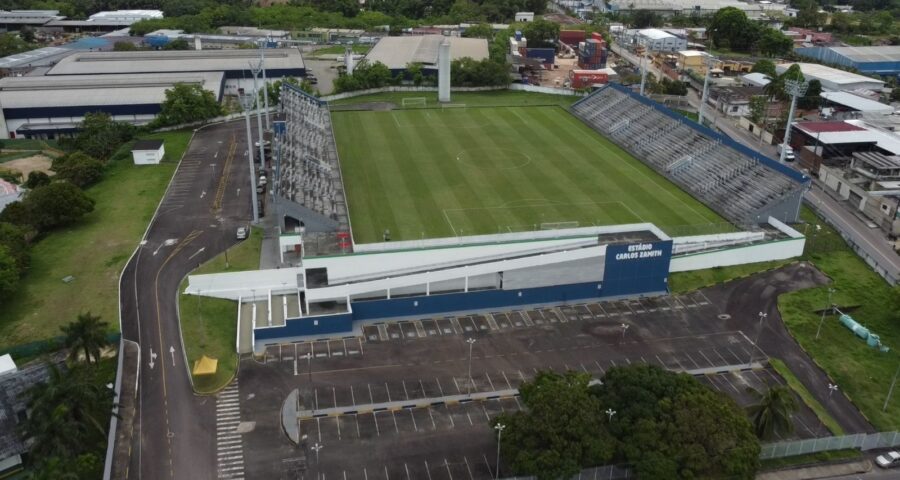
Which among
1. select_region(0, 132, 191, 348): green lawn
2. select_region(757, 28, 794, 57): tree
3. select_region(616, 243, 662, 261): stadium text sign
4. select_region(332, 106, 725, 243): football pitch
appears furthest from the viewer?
select_region(757, 28, 794, 57): tree

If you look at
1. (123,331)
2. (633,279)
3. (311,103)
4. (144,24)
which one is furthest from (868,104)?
(144,24)

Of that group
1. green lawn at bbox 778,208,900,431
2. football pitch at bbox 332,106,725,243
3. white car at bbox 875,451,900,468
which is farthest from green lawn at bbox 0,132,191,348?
green lawn at bbox 778,208,900,431

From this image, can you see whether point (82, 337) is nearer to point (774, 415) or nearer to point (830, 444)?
point (774, 415)

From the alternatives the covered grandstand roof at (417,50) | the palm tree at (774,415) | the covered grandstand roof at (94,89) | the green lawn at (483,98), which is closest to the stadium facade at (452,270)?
the palm tree at (774,415)

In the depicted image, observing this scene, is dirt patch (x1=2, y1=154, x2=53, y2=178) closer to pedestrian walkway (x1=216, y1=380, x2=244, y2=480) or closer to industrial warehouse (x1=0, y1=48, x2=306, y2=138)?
industrial warehouse (x1=0, y1=48, x2=306, y2=138)

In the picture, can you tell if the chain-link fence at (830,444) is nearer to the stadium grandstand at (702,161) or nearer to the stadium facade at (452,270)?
the stadium facade at (452,270)

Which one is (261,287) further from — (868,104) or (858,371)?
(868,104)

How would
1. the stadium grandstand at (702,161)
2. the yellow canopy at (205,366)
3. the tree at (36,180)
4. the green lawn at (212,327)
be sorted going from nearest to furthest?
the yellow canopy at (205,366) < the green lawn at (212,327) < the stadium grandstand at (702,161) < the tree at (36,180)
